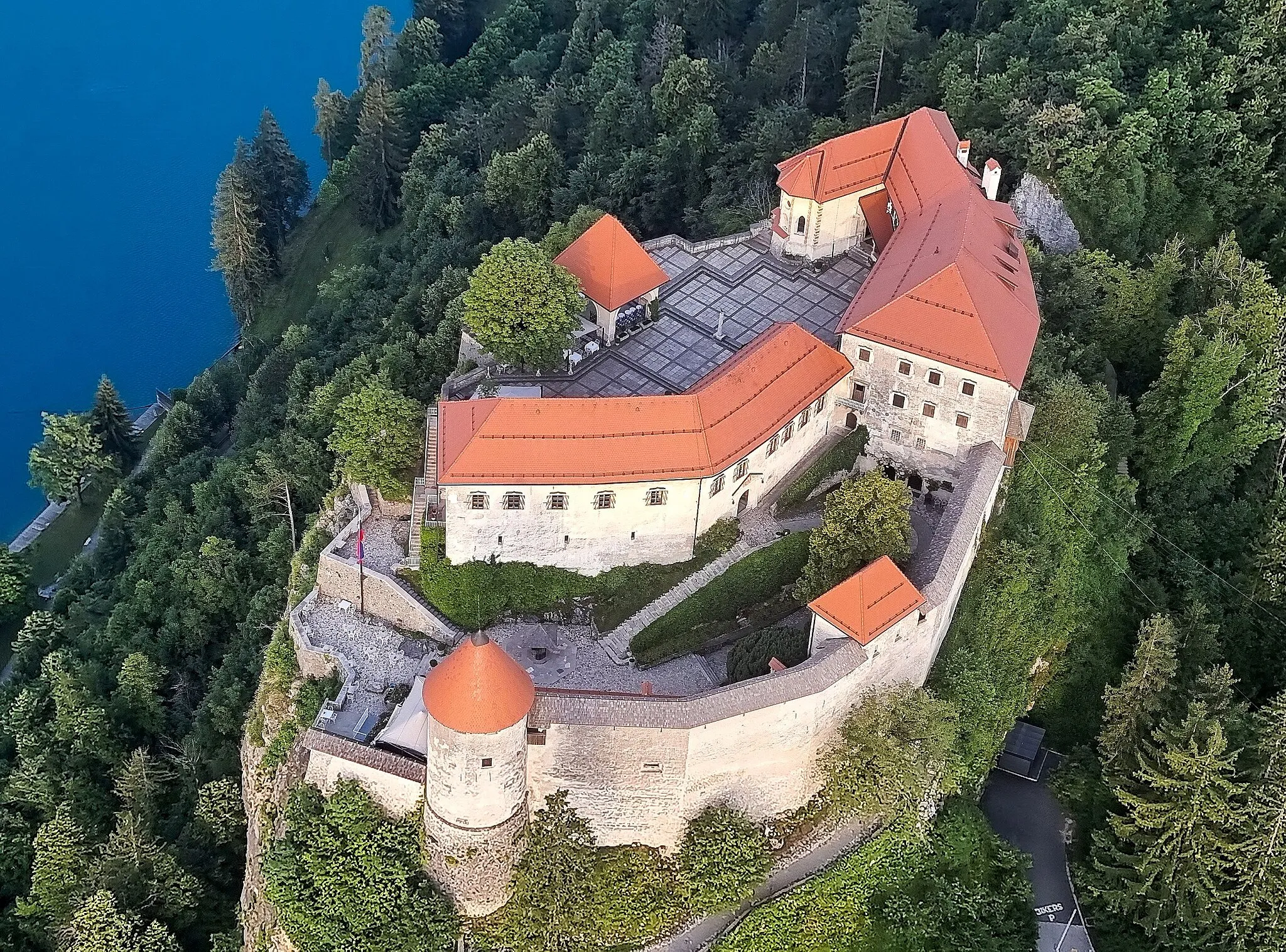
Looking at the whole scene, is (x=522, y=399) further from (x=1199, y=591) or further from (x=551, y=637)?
(x=1199, y=591)

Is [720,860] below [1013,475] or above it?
below

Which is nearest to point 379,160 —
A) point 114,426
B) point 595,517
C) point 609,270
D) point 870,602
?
point 114,426

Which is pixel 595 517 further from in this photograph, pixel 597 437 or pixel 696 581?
→ pixel 696 581

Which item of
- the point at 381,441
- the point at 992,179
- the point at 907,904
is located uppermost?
the point at 992,179

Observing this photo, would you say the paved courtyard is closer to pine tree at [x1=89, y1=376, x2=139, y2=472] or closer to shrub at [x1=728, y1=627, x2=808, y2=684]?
shrub at [x1=728, y1=627, x2=808, y2=684]

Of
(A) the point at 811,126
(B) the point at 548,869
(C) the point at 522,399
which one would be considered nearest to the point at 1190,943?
(B) the point at 548,869

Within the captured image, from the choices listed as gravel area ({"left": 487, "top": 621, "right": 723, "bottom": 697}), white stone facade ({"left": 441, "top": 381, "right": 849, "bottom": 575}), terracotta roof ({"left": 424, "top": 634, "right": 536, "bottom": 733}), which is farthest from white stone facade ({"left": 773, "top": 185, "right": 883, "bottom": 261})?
terracotta roof ({"left": 424, "top": 634, "right": 536, "bottom": 733})
